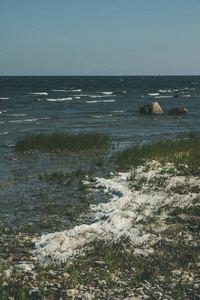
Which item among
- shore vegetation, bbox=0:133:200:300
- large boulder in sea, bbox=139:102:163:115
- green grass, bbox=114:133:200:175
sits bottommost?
shore vegetation, bbox=0:133:200:300

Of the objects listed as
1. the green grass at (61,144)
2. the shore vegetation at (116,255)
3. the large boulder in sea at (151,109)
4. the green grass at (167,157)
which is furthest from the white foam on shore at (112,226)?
the large boulder in sea at (151,109)

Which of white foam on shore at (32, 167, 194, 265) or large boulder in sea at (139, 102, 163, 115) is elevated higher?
large boulder in sea at (139, 102, 163, 115)

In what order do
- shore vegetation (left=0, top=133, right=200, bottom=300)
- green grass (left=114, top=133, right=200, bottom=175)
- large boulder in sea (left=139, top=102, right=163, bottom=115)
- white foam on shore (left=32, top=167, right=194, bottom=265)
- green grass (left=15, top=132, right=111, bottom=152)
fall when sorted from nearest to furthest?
shore vegetation (left=0, top=133, right=200, bottom=300) → white foam on shore (left=32, top=167, right=194, bottom=265) → green grass (left=114, top=133, right=200, bottom=175) → green grass (left=15, top=132, right=111, bottom=152) → large boulder in sea (left=139, top=102, right=163, bottom=115)

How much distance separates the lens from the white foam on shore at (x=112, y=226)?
5871 millimetres

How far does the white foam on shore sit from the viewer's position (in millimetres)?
5871

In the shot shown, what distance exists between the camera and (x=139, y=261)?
5340mm

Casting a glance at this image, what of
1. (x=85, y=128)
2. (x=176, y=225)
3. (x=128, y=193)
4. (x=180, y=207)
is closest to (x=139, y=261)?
(x=176, y=225)

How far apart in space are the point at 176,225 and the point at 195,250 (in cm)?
107

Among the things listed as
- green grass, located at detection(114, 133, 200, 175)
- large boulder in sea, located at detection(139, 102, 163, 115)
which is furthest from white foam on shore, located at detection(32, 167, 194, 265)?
large boulder in sea, located at detection(139, 102, 163, 115)

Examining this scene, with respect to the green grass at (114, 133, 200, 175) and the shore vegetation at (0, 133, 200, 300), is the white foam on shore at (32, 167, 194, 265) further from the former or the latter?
the green grass at (114, 133, 200, 175)

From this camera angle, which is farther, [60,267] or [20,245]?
[20,245]

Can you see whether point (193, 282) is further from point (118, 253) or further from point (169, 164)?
point (169, 164)

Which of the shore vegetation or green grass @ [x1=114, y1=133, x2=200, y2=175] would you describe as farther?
green grass @ [x1=114, y1=133, x2=200, y2=175]

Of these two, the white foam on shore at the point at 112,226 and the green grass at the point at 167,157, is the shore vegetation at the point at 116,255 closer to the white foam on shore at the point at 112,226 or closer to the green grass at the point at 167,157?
the white foam on shore at the point at 112,226
